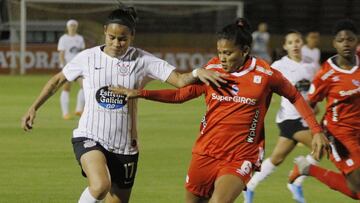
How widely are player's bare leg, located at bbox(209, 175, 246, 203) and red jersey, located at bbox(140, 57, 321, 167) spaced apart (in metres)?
0.22

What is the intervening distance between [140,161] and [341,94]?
5.24 m

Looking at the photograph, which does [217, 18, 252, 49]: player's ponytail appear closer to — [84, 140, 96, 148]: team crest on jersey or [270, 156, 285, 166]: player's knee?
[84, 140, 96, 148]: team crest on jersey

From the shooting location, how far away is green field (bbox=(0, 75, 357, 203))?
1102cm

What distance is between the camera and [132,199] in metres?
10.7

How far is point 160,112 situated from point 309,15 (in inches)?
931

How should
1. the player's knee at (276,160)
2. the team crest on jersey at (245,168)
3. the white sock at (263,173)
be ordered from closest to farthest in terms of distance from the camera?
the team crest on jersey at (245,168) < the white sock at (263,173) < the player's knee at (276,160)

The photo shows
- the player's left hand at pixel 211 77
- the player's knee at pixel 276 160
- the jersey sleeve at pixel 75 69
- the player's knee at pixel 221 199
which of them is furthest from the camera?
the player's knee at pixel 276 160

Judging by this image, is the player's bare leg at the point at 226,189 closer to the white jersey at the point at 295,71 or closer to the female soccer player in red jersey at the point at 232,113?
the female soccer player in red jersey at the point at 232,113

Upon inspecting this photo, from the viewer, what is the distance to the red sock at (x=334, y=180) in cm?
935

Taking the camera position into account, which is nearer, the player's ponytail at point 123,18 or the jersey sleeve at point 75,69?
the player's ponytail at point 123,18

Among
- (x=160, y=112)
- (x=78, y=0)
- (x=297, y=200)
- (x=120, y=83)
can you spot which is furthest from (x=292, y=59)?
(x=78, y=0)

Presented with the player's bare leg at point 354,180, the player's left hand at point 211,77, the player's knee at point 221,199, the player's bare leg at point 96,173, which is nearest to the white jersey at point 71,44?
the player's bare leg at point 354,180

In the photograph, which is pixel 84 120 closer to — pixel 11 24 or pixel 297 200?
pixel 297 200

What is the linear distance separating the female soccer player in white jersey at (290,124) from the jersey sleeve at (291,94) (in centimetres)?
262
